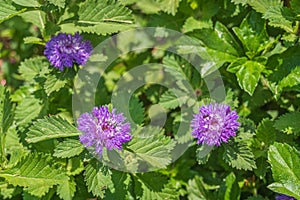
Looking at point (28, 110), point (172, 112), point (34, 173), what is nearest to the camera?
point (34, 173)

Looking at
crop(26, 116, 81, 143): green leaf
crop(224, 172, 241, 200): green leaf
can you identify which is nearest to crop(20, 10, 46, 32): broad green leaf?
crop(26, 116, 81, 143): green leaf

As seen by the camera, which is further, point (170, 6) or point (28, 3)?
point (170, 6)

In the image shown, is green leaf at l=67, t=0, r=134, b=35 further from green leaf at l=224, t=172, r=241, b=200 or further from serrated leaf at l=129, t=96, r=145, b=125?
green leaf at l=224, t=172, r=241, b=200

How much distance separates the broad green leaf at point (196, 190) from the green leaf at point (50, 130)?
2.07 feet

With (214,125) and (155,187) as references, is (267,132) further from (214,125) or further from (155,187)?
(155,187)

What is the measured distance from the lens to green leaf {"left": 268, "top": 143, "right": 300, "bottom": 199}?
1535 millimetres

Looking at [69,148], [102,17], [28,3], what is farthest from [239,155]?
[28,3]

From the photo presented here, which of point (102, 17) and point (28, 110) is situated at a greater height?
point (102, 17)

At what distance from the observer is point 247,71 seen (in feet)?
6.03

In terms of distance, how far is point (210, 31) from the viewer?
1.97m

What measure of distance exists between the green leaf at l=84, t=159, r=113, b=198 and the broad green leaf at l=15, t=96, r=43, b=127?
0.44 metres

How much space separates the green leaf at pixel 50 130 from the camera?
1646mm

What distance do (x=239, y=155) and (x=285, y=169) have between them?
8.1 inches

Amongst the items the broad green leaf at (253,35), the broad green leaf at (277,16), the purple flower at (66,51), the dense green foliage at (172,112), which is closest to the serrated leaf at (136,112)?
the dense green foliage at (172,112)
